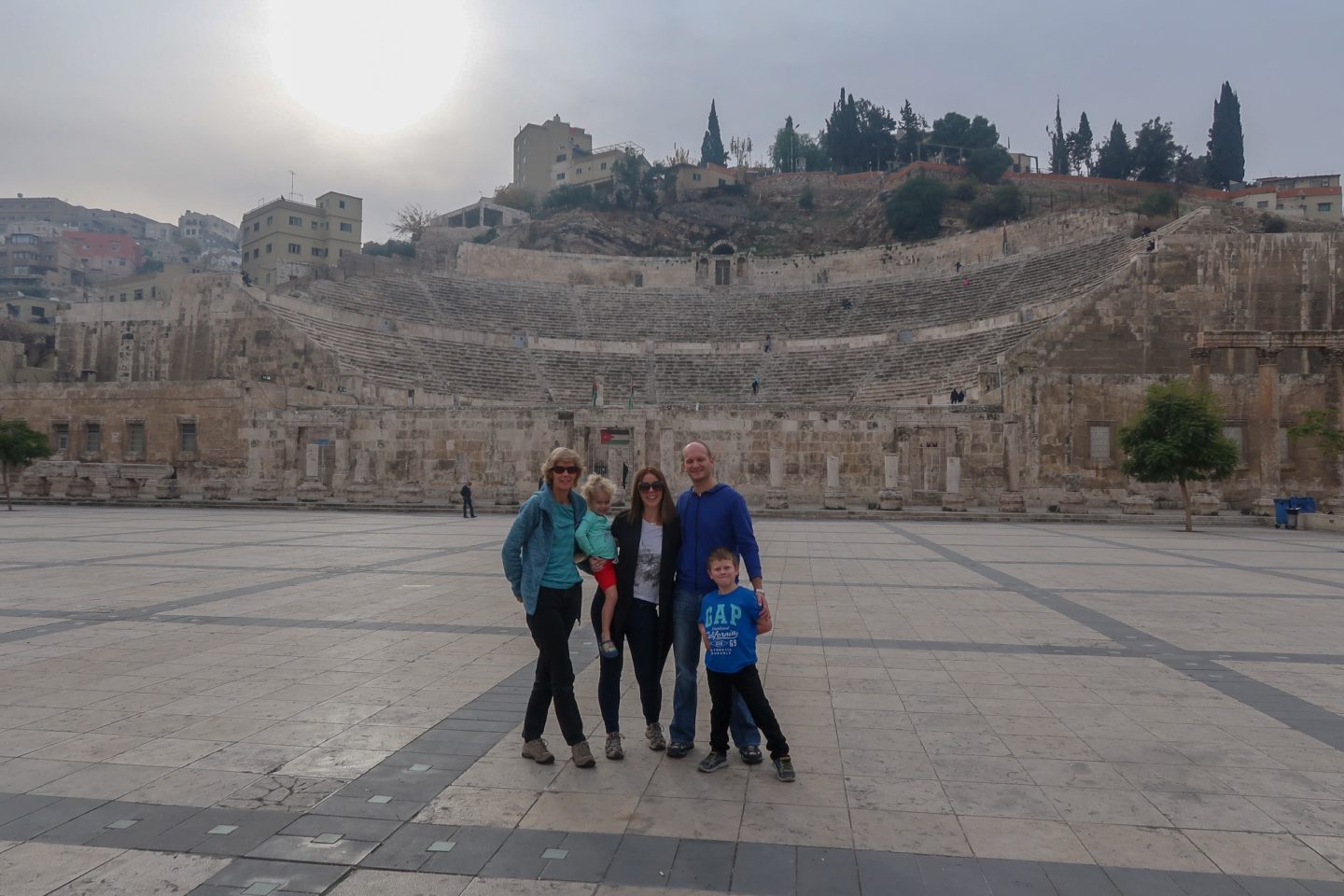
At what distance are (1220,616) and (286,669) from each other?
9225 mm

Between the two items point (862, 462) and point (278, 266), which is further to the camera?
point (278, 266)

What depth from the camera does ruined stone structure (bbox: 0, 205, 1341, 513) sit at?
27328mm

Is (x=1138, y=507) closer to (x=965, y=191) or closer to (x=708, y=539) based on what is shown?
(x=708, y=539)

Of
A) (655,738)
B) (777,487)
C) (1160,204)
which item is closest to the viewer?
(655,738)

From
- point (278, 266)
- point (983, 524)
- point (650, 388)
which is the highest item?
point (278, 266)

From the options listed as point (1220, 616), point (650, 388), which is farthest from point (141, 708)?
point (650, 388)

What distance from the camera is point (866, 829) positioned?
3.58 m

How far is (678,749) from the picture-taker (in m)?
4.49

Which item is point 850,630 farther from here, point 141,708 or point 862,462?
point 862,462

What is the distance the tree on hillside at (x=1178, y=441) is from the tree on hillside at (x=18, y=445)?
111 feet

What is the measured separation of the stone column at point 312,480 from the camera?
27.2 metres

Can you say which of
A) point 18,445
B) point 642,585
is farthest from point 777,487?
point 18,445

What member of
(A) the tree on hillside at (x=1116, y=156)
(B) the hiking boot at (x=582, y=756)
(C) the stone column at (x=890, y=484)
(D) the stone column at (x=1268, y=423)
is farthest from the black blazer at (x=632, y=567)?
(A) the tree on hillside at (x=1116, y=156)

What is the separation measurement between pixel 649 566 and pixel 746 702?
905 millimetres
